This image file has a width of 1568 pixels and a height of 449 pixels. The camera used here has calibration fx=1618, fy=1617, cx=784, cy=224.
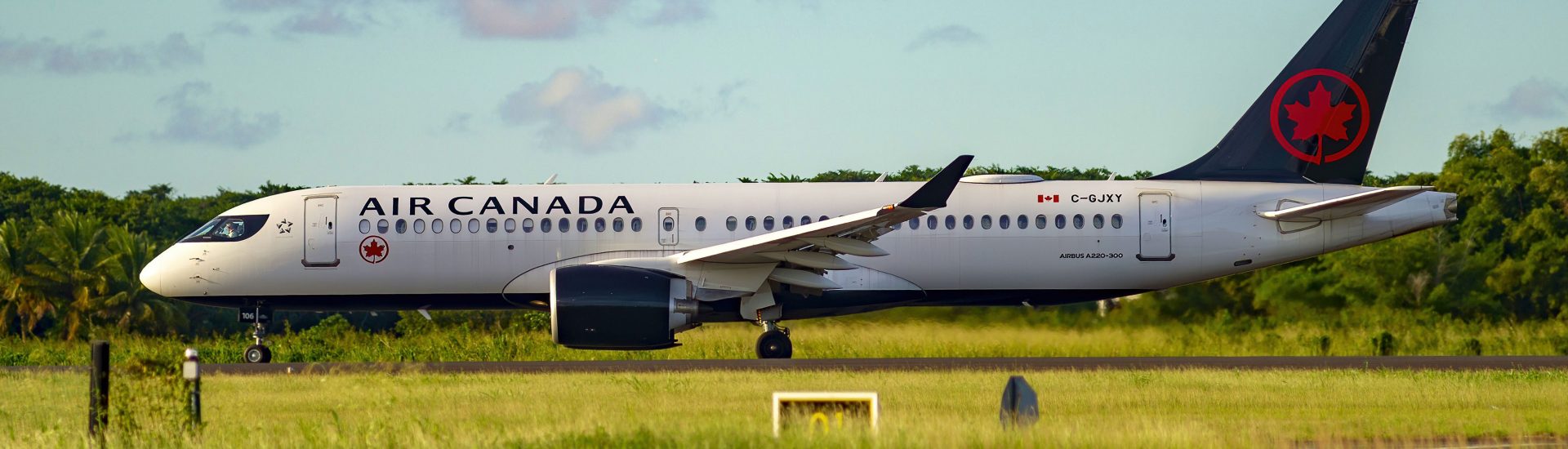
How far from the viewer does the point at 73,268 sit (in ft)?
118

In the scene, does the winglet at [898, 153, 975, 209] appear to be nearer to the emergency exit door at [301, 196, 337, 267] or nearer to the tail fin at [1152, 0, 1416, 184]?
the tail fin at [1152, 0, 1416, 184]

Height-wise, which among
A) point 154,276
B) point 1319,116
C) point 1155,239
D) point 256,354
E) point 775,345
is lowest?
point 256,354

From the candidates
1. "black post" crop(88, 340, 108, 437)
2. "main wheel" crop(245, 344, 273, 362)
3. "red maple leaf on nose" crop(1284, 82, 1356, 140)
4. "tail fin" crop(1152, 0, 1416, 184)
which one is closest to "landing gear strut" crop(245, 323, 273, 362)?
"main wheel" crop(245, 344, 273, 362)

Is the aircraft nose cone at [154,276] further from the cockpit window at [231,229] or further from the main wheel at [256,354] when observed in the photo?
the main wheel at [256,354]

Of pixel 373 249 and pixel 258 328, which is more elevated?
pixel 373 249

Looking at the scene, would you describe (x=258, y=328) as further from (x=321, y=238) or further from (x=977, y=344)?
(x=977, y=344)

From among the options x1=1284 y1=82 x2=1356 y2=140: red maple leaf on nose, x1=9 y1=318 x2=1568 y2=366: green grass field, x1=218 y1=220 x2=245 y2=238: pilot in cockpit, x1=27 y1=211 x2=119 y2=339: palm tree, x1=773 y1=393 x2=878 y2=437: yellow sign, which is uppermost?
x1=1284 y1=82 x2=1356 y2=140: red maple leaf on nose

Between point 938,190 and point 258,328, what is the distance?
998 cm

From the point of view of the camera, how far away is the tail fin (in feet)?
73.2

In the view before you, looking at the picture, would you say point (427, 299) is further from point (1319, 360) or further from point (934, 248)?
point (1319, 360)

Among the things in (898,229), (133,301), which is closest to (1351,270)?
(898,229)

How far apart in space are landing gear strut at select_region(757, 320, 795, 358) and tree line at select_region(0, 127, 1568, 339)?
113 inches

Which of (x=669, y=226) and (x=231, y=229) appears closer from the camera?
(x=669, y=226)

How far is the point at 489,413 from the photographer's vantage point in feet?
43.9
